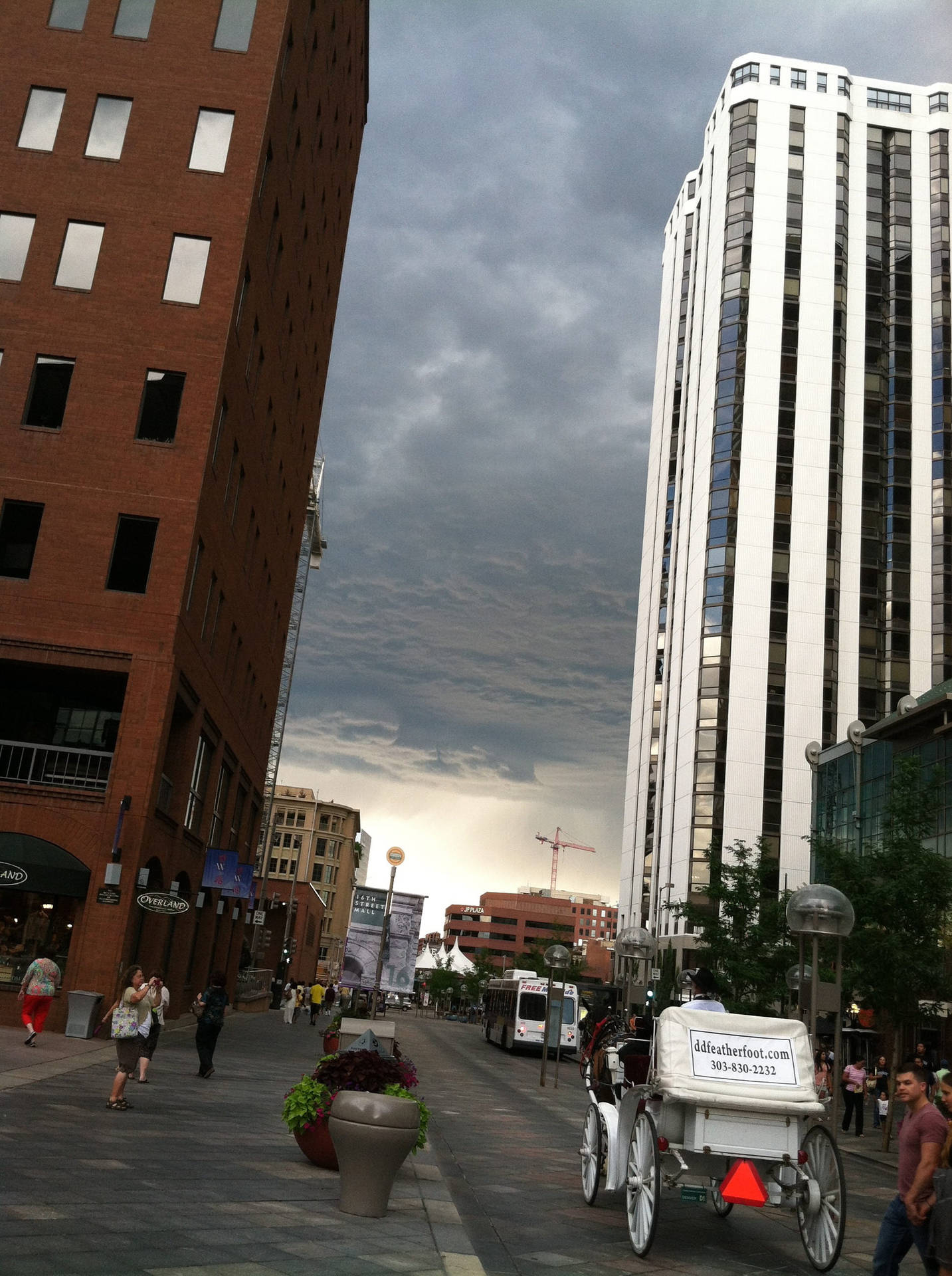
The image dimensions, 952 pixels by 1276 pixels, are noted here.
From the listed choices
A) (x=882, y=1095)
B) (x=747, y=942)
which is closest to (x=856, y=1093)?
(x=882, y=1095)

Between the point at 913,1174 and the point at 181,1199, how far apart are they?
5296mm

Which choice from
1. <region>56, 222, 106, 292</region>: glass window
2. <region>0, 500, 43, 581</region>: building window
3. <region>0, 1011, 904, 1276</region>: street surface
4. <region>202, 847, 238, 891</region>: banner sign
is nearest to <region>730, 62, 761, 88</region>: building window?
<region>56, 222, 106, 292</region>: glass window

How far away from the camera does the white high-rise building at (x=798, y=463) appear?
80000 millimetres

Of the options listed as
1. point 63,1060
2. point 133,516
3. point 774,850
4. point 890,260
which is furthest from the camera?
point 890,260

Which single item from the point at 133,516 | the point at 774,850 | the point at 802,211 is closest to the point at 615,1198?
the point at 133,516

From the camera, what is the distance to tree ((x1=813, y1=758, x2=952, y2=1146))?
25.9 meters

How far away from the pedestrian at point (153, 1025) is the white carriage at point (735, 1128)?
8.52 meters

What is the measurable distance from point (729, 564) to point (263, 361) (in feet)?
175

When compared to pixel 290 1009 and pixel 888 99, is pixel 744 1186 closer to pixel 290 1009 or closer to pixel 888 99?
pixel 290 1009

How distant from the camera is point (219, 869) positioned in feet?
115

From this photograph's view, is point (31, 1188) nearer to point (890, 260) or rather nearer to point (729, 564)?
point (729, 564)

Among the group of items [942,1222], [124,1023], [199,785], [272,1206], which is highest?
[199,785]

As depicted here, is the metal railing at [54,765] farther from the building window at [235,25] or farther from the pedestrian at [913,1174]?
the pedestrian at [913,1174]

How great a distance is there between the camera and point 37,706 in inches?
1157
